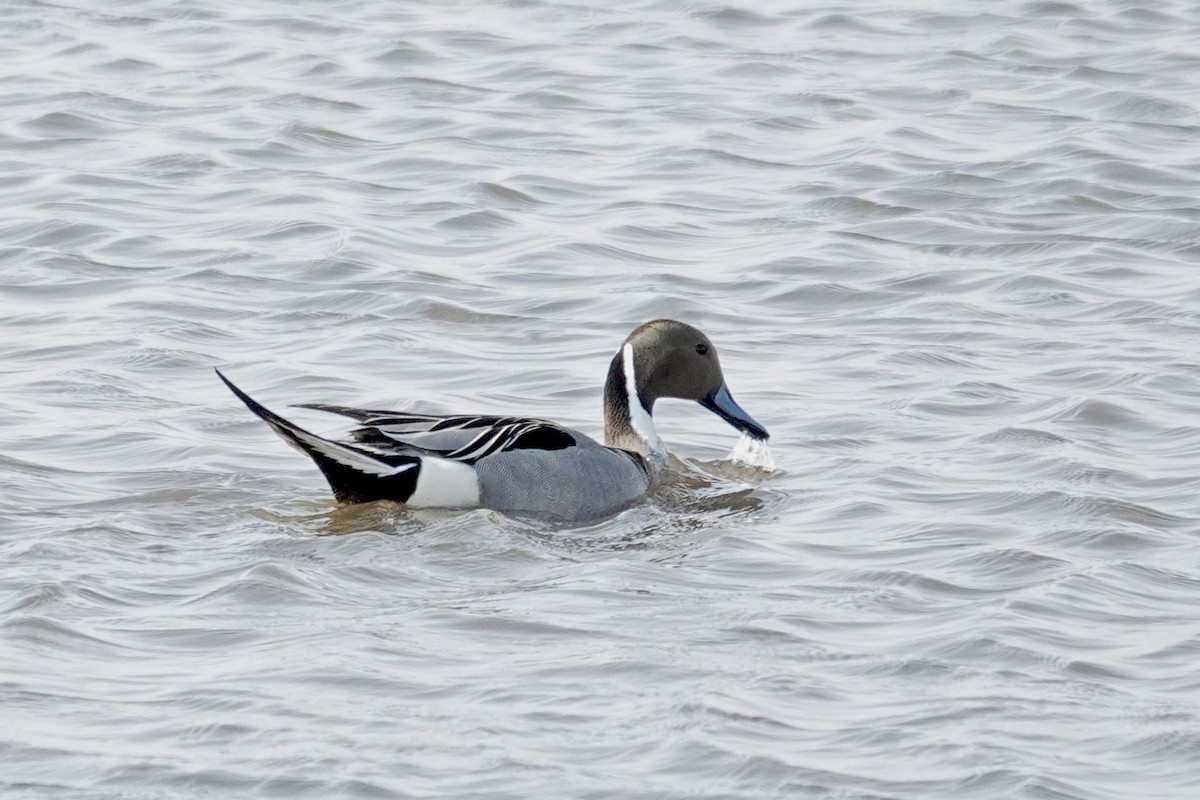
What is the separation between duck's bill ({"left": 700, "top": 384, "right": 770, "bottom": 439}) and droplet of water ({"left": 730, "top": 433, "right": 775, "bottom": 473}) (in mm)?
38

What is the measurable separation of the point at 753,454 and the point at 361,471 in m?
1.55

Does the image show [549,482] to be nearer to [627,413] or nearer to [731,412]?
[627,413]

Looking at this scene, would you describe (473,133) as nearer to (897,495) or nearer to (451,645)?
(897,495)

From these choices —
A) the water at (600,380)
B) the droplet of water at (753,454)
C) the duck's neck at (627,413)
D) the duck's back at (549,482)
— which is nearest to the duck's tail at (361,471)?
the water at (600,380)

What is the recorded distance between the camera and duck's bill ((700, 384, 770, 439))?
7.91 metres

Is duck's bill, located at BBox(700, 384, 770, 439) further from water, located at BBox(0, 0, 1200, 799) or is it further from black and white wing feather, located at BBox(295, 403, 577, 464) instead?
black and white wing feather, located at BBox(295, 403, 577, 464)

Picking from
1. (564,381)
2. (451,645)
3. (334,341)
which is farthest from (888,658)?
(334,341)

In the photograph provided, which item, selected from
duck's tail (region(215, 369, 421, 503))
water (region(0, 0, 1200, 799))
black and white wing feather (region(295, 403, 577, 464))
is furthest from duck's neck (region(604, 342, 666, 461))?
duck's tail (region(215, 369, 421, 503))

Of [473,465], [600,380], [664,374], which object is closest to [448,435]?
[473,465]

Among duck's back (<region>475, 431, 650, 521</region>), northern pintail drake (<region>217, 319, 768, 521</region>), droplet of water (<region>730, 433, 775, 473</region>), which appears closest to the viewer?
northern pintail drake (<region>217, 319, 768, 521</region>)

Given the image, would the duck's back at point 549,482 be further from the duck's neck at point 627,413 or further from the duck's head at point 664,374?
the duck's head at point 664,374

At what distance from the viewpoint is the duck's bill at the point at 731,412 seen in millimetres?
7906

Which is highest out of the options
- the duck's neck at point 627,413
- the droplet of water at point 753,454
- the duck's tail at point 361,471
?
the duck's tail at point 361,471

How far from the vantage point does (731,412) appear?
8.07 metres
